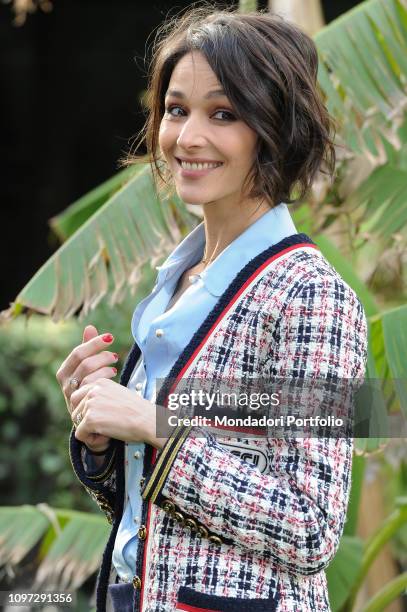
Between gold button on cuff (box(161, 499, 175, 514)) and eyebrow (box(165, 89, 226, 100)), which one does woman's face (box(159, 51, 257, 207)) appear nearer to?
eyebrow (box(165, 89, 226, 100))

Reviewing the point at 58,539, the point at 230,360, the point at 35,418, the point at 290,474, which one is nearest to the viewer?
the point at 290,474

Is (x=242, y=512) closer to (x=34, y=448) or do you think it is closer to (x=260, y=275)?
(x=260, y=275)

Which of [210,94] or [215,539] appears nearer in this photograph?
[215,539]

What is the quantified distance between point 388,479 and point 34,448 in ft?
5.86

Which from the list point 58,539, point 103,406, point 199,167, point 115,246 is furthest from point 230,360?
point 58,539

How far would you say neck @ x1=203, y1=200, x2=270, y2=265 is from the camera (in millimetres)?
1748

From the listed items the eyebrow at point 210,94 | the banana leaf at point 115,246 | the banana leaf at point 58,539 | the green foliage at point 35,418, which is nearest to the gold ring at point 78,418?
the eyebrow at point 210,94

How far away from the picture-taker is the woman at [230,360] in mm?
1493

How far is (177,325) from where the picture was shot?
5.48 feet

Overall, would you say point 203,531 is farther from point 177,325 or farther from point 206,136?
point 206,136

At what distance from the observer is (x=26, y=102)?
7738 millimetres

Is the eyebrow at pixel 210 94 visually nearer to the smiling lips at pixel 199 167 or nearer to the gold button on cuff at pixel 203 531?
the smiling lips at pixel 199 167

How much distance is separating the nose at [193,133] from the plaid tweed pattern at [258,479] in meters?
0.23

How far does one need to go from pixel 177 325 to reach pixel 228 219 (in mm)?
223
